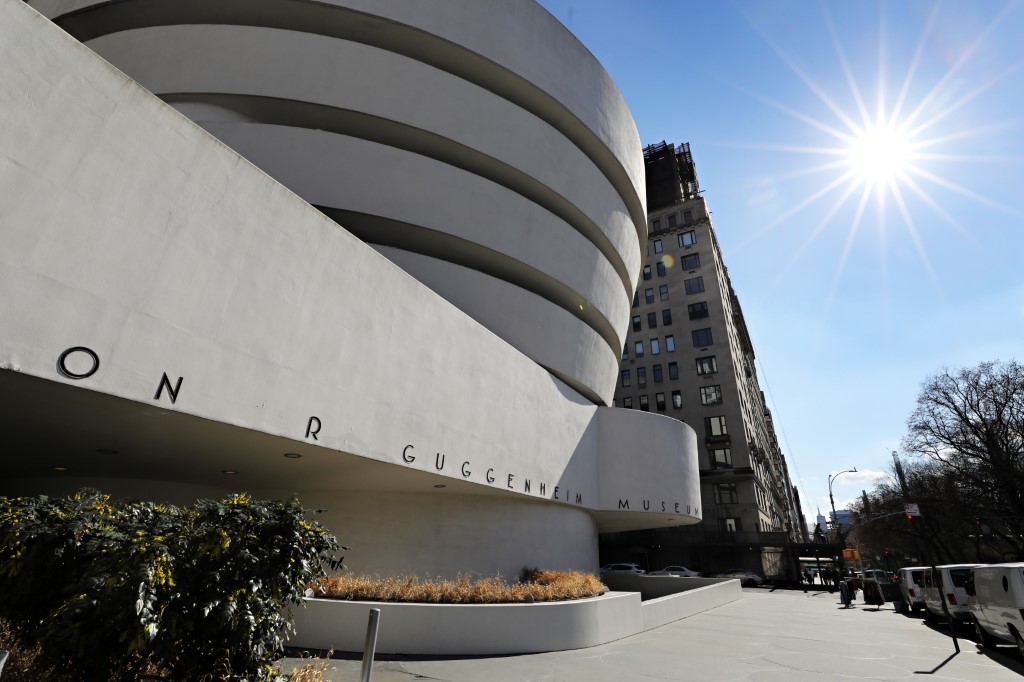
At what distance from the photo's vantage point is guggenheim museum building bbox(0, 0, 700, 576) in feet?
20.0

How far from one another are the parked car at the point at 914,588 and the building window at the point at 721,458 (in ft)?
81.8

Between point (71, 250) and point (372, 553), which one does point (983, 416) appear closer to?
point (372, 553)

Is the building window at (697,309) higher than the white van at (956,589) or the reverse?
higher

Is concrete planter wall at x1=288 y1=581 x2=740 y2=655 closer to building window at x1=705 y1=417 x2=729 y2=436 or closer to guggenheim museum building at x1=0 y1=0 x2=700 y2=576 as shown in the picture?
guggenheim museum building at x1=0 y1=0 x2=700 y2=576

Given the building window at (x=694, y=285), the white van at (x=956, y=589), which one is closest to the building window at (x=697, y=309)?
the building window at (x=694, y=285)

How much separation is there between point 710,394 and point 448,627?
45.5 m

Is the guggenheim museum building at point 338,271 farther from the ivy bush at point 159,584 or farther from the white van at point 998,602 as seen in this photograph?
the white van at point 998,602

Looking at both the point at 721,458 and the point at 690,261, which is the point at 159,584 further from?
the point at 690,261

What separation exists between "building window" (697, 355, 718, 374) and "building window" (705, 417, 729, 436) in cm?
490

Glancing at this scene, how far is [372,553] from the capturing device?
43.7 ft

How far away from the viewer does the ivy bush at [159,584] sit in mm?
4102

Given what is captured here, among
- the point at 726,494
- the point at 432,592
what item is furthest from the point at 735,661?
the point at 726,494

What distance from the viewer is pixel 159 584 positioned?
13.8 ft

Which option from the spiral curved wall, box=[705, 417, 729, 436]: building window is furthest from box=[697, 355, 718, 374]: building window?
the spiral curved wall
